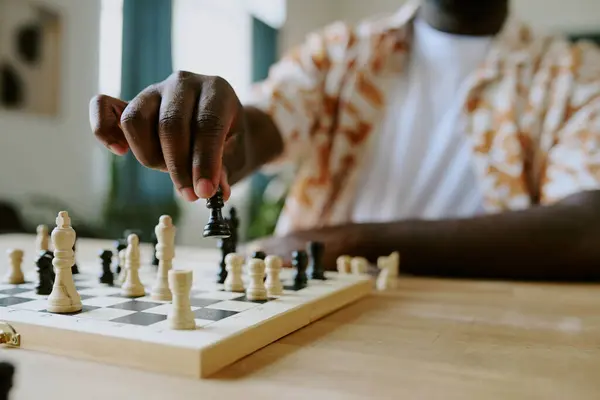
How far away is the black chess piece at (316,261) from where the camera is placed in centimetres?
101

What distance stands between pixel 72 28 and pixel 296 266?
3.00 metres

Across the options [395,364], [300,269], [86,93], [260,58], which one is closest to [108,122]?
[300,269]

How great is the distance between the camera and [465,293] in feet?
3.43

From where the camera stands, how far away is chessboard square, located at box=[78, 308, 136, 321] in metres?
0.66

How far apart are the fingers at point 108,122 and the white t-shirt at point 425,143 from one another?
3.79ft

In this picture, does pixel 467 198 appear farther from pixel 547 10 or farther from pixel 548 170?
pixel 547 10

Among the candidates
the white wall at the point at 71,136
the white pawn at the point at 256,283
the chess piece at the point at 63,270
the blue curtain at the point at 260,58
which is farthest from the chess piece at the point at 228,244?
the blue curtain at the point at 260,58

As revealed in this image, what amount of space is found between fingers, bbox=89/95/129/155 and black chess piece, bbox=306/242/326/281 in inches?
15.1

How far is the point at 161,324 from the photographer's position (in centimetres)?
63

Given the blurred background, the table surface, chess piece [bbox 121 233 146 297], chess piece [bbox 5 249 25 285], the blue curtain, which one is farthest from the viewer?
the blue curtain

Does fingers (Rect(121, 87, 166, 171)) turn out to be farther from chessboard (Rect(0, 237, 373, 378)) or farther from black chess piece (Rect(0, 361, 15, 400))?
black chess piece (Rect(0, 361, 15, 400))

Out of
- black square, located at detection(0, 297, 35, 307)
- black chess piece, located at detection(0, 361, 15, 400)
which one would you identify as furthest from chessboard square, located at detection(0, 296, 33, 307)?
black chess piece, located at detection(0, 361, 15, 400)

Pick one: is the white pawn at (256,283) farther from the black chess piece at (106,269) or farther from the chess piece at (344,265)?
the chess piece at (344,265)

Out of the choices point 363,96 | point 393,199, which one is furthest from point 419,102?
point 393,199
